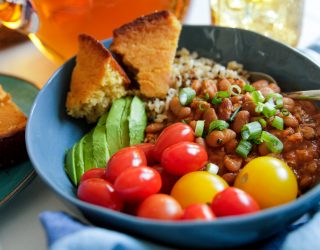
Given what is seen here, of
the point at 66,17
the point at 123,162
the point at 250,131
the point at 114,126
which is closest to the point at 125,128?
the point at 114,126

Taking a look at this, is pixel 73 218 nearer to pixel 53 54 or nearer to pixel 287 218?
pixel 287 218

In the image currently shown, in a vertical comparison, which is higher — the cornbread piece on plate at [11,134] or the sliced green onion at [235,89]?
the sliced green onion at [235,89]

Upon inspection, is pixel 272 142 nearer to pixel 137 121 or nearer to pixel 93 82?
pixel 137 121

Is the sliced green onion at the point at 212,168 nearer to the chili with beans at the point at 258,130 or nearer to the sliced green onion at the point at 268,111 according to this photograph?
the chili with beans at the point at 258,130

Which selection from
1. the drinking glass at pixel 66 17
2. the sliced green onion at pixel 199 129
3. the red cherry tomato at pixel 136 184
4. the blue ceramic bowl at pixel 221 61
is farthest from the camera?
the drinking glass at pixel 66 17

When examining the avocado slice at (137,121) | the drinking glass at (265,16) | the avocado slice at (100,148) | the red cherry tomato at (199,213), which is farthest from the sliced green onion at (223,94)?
the drinking glass at (265,16)

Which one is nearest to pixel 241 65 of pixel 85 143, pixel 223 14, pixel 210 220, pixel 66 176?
pixel 223 14
